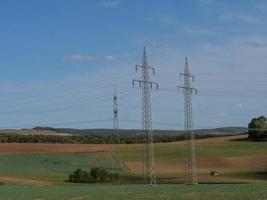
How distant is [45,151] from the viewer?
116m

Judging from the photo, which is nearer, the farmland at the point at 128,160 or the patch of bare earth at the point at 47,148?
the farmland at the point at 128,160

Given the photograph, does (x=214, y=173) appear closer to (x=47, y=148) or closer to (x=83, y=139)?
(x=47, y=148)

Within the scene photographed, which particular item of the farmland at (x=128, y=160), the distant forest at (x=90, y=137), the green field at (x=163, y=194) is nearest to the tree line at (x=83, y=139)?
the distant forest at (x=90, y=137)

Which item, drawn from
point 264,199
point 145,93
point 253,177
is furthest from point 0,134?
point 264,199

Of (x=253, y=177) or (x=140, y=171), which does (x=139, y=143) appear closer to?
(x=140, y=171)

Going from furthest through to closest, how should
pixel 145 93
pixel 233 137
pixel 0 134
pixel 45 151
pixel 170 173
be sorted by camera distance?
pixel 233 137
pixel 0 134
pixel 45 151
pixel 170 173
pixel 145 93

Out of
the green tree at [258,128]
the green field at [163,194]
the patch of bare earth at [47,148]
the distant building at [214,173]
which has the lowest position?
the green field at [163,194]

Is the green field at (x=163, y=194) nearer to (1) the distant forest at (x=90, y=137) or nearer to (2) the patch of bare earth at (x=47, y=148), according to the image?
(2) the patch of bare earth at (x=47, y=148)

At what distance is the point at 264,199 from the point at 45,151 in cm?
8706

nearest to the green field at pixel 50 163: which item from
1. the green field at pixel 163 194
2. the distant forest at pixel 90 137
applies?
the distant forest at pixel 90 137

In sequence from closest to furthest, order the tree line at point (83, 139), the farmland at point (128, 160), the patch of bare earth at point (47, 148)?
the farmland at point (128, 160) < the patch of bare earth at point (47, 148) < the tree line at point (83, 139)

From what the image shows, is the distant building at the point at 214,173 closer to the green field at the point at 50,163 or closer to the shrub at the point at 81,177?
the green field at the point at 50,163

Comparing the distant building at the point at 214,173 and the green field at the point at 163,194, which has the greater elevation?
the distant building at the point at 214,173

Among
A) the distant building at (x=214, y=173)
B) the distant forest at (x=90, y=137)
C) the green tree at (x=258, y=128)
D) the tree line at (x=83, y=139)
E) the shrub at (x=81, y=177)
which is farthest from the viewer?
the green tree at (x=258, y=128)
